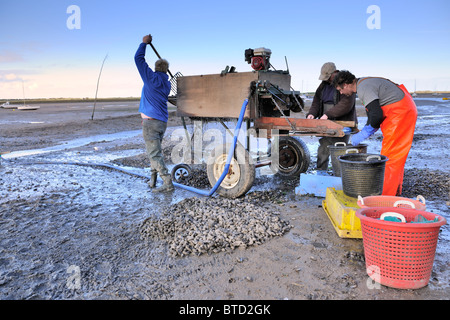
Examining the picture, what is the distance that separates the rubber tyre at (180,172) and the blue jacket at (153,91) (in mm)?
1289

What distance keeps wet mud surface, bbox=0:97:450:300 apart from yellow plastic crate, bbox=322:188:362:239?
14 cm

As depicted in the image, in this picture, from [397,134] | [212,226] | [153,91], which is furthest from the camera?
[153,91]

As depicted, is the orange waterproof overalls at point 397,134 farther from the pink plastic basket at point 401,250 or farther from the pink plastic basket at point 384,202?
the pink plastic basket at point 401,250

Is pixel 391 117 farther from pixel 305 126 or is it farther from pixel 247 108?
pixel 247 108

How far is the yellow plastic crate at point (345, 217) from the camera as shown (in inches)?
158

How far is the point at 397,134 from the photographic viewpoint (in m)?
4.78

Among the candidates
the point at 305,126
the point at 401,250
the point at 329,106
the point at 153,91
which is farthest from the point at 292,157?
the point at 401,250

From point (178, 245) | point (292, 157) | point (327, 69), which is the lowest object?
point (178, 245)

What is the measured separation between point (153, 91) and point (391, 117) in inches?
161

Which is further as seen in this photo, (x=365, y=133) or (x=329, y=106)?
(x=329, y=106)
